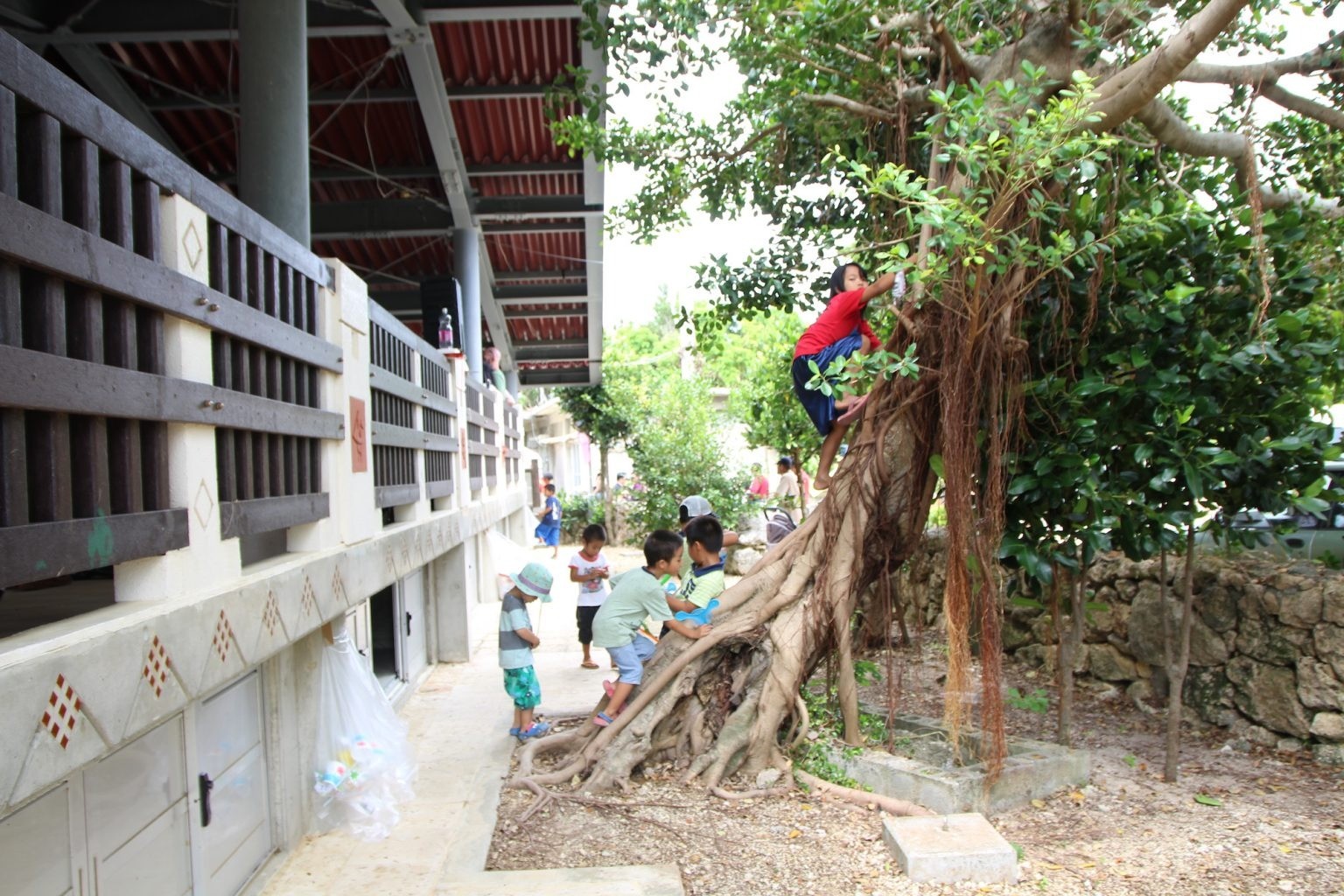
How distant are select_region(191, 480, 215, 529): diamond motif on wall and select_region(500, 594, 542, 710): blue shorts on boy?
3236 mm

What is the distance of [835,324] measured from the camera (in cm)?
624

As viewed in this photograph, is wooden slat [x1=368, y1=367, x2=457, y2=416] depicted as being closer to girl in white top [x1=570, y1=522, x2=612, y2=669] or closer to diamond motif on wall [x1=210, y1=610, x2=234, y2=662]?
girl in white top [x1=570, y1=522, x2=612, y2=669]

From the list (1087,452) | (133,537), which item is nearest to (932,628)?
(1087,452)

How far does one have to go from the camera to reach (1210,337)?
5770 mm

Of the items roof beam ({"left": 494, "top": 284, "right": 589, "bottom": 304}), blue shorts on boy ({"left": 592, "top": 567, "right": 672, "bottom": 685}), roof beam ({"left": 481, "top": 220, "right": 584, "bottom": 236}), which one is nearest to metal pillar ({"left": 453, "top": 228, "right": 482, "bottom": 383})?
roof beam ({"left": 481, "top": 220, "right": 584, "bottom": 236})

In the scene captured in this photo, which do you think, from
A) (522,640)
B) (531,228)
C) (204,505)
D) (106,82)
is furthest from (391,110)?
(204,505)

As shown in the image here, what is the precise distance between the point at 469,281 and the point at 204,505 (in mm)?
10184

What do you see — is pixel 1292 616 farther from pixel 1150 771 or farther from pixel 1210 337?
pixel 1210 337

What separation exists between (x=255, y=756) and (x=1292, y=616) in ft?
20.1

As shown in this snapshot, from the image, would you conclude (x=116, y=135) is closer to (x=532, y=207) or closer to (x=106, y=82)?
(x=106, y=82)

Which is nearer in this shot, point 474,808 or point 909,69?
point 474,808

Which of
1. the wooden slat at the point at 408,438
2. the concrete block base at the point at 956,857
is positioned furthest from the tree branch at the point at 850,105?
the concrete block base at the point at 956,857

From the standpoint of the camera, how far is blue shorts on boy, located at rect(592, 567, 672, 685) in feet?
21.3

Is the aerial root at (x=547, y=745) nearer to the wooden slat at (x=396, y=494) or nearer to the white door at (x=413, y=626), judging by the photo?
the wooden slat at (x=396, y=494)
